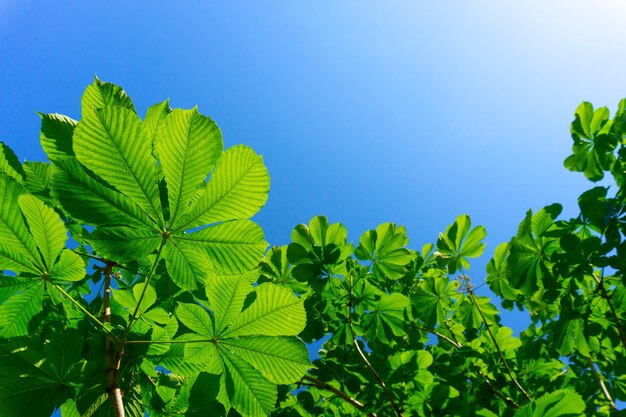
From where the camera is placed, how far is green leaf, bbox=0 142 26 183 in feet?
3.56

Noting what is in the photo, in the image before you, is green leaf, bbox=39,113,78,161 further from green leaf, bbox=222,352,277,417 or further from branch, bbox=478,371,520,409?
branch, bbox=478,371,520,409

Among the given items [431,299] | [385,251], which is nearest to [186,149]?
[385,251]

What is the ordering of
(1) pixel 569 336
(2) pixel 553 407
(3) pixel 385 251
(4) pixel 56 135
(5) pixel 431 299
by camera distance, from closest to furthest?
(4) pixel 56 135
(2) pixel 553 407
(3) pixel 385 251
(1) pixel 569 336
(5) pixel 431 299

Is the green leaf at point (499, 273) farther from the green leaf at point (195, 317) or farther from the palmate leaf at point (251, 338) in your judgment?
the green leaf at point (195, 317)

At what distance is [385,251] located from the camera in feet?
7.25

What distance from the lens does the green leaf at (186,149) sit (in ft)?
2.60

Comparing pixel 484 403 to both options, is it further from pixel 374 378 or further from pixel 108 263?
pixel 108 263

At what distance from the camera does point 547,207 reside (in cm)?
224

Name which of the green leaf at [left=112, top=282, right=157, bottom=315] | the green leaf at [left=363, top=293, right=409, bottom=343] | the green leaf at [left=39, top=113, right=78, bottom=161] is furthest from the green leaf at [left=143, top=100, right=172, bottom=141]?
the green leaf at [left=363, top=293, right=409, bottom=343]

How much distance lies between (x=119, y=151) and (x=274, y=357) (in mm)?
549

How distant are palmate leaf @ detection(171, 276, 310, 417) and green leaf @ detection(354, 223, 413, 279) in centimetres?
126

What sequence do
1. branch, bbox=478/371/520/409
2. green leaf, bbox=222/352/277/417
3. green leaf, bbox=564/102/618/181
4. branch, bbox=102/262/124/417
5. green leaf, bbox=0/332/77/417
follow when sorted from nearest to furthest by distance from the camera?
1. branch, bbox=102/262/124/417
2. green leaf, bbox=0/332/77/417
3. green leaf, bbox=222/352/277/417
4. green leaf, bbox=564/102/618/181
5. branch, bbox=478/371/520/409

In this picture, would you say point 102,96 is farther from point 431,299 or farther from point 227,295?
point 431,299

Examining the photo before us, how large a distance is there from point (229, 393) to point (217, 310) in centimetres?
20
